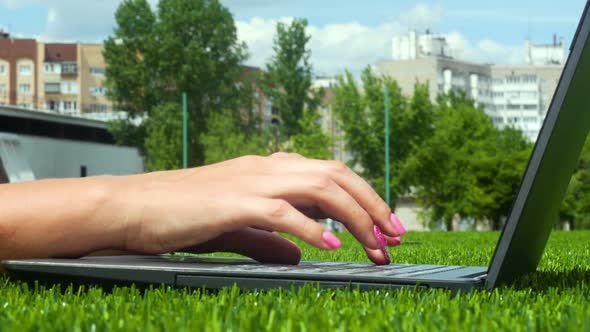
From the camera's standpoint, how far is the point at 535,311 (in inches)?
83.9

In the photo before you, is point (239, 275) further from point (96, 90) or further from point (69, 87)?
point (96, 90)

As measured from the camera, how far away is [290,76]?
68812 mm

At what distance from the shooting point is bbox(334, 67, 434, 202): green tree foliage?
193 feet

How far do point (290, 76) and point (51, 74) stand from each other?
71.3 m

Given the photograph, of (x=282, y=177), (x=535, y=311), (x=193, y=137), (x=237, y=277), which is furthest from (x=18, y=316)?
(x=193, y=137)

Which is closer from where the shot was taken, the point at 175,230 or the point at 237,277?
the point at 237,277

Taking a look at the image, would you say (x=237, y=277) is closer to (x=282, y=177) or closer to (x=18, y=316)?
(x=282, y=177)

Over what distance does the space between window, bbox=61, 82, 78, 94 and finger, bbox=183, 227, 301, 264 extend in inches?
5266

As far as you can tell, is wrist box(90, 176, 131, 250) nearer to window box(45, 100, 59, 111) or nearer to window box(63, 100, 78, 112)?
window box(63, 100, 78, 112)

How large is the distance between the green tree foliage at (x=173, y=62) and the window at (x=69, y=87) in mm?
64269

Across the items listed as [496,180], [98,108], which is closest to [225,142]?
[496,180]

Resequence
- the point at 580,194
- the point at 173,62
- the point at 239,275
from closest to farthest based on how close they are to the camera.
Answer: the point at 239,275
the point at 580,194
the point at 173,62

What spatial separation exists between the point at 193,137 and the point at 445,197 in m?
18.0

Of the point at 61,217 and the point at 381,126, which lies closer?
the point at 61,217
